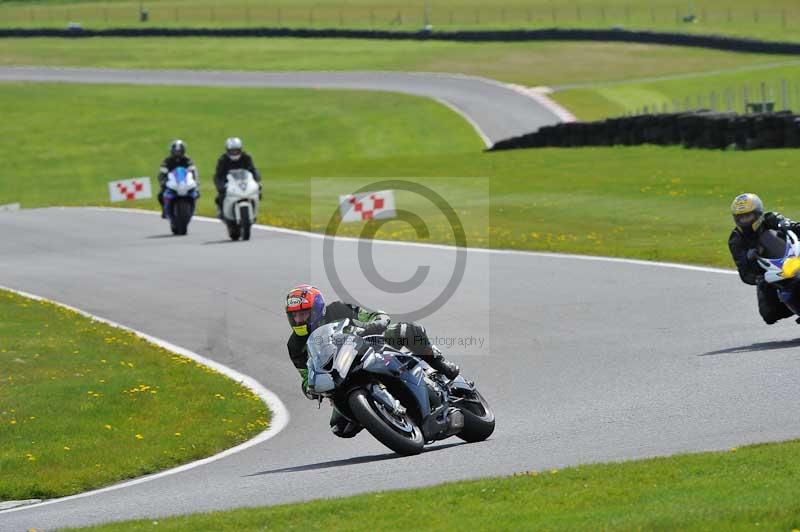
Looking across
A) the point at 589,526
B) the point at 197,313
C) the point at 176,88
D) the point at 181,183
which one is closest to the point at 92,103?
the point at 176,88

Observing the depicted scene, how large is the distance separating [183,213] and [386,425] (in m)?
19.0

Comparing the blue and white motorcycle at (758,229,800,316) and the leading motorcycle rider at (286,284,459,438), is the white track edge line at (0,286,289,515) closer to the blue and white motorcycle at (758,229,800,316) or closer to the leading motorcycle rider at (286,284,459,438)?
the leading motorcycle rider at (286,284,459,438)

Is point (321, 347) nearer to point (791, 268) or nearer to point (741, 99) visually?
point (791, 268)

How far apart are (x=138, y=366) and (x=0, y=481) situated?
171 inches

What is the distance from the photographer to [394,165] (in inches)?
1720

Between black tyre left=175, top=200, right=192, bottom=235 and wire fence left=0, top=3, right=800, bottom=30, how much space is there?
2353 inches

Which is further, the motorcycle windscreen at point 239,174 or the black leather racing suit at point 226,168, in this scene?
the black leather racing suit at point 226,168

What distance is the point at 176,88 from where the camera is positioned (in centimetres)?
6944

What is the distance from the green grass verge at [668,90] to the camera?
58.8 m

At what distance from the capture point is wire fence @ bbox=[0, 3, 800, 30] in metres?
89.8

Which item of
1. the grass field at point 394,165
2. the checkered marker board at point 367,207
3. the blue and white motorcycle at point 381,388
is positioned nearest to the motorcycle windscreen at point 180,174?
the grass field at point 394,165

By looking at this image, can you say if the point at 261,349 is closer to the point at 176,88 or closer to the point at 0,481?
the point at 0,481

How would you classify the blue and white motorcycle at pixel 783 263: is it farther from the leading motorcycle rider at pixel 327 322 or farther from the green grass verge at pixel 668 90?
the green grass verge at pixel 668 90

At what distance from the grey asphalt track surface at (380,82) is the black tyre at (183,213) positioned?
29.0 meters
